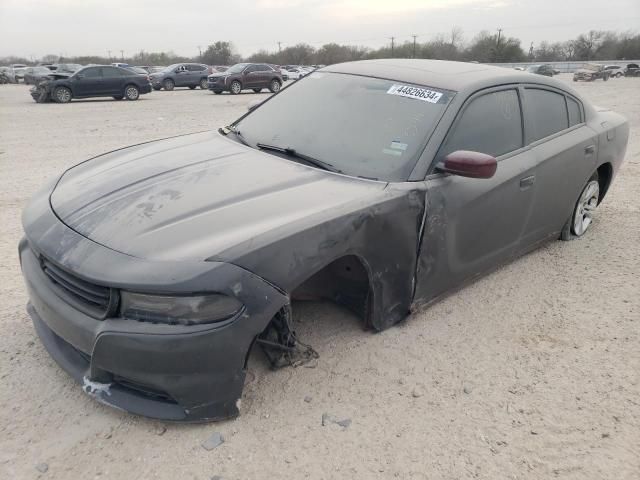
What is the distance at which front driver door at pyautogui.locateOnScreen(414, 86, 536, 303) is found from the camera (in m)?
2.85

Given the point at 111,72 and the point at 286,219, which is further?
the point at 111,72

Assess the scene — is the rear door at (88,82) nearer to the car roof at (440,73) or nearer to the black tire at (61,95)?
the black tire at (61,95)

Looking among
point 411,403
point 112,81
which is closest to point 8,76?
point 112,81

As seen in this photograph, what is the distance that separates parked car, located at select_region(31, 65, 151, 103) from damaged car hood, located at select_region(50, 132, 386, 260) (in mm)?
17679

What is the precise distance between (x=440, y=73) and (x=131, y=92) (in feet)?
61.5

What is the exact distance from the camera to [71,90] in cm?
1841

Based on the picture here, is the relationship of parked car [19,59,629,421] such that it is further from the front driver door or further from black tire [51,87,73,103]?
black tire [51,87,73,103]

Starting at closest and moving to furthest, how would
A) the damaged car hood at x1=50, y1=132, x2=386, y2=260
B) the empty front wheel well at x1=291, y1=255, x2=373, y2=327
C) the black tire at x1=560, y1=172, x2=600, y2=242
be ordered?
1. the damaged car hood at x1=50, y1=132, x2=386, y2=260
2. the empty front wheel well at x1=291, y1=255, x2=373, y2=327
3. the black tire at x1=560, y1=172, x2=600, y2=242

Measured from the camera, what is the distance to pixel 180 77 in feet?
89.6

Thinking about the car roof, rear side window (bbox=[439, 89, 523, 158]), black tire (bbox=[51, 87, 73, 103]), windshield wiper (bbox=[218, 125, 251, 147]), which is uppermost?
the car roof

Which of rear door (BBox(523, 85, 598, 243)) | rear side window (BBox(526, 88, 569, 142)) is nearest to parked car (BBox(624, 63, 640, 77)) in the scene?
rear door (BBox(523, 85, 598, 243))

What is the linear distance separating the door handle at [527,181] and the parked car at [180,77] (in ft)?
85.2

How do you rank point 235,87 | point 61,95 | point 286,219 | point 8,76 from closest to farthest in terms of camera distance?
point 286,219, point 61,95, point 235,87, point 8,76

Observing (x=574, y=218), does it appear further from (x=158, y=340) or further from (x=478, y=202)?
(x=158, y=340)
